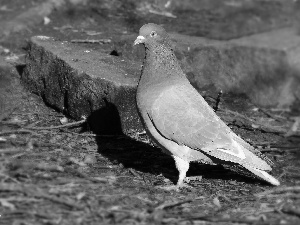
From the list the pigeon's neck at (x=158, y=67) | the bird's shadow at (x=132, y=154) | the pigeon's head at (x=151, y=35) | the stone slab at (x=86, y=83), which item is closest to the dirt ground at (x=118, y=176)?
the bird's shadow at (x=132, y=154)

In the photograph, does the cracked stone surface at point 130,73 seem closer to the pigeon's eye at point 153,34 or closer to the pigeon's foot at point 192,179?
the pigeon's eye at point 153,34

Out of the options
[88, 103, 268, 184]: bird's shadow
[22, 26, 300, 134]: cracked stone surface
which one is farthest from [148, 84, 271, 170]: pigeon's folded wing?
[22, 26, 300, 134]: cracked stone surface

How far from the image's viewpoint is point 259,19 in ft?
35.2

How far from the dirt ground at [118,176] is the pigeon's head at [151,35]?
1086 mm

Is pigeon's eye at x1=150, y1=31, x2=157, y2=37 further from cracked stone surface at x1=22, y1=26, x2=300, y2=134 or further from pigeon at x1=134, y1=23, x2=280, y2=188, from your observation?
cracked stone surface at x1=22, y1=26, x2=300, y2=134

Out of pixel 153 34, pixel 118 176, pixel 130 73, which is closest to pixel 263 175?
pixel 118 176

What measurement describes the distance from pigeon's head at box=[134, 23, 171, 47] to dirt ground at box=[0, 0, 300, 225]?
42.7 inches

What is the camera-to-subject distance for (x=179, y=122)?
537cm

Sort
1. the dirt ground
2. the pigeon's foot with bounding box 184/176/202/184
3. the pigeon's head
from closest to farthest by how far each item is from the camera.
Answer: the dirt ground
the pigeon's head
the pigeon's foot with bounding box 184/176/202/184

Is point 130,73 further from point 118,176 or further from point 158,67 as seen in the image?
point 118,176

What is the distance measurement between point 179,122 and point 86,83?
47.4 inches

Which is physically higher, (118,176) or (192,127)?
(192,127)

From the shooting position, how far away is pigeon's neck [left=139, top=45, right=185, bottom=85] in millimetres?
5469

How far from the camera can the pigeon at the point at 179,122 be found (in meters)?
5.34
